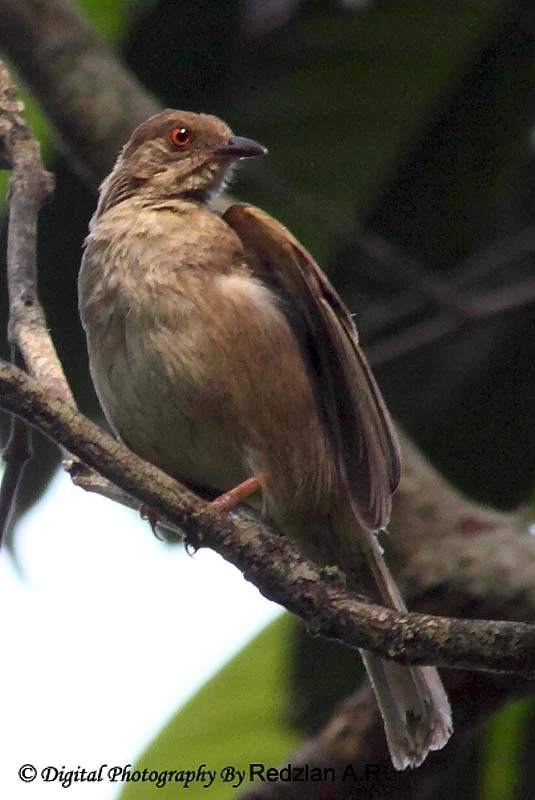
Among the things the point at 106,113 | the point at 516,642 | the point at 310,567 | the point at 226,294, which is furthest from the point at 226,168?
the point at 516,642

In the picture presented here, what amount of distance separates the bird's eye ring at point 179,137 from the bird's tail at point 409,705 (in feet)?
5.72

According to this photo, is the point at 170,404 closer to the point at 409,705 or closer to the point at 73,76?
the point at 409,705

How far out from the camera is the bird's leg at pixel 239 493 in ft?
13.9

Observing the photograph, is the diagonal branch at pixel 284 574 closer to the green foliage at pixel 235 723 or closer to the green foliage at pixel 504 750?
the green foliage at pixel 235 723

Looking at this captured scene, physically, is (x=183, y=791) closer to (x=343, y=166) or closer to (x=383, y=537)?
(x=383, y=537)

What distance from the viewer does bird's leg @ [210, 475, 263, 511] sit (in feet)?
13.9

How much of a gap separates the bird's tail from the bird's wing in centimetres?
34

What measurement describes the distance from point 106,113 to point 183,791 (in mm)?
2497

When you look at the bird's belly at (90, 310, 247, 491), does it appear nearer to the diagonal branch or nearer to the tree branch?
the diagonal branch

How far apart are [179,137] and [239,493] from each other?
1.61m

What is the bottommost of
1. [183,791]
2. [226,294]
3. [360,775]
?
[183,791]

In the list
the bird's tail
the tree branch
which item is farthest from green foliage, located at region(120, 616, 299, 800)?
the tree branch

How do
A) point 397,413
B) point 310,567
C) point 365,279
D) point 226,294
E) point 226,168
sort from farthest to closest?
point 365,279 → point 397,413 → point 226,168 → point 226,294 → point 310,567

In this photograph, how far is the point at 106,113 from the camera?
5.49 meters
